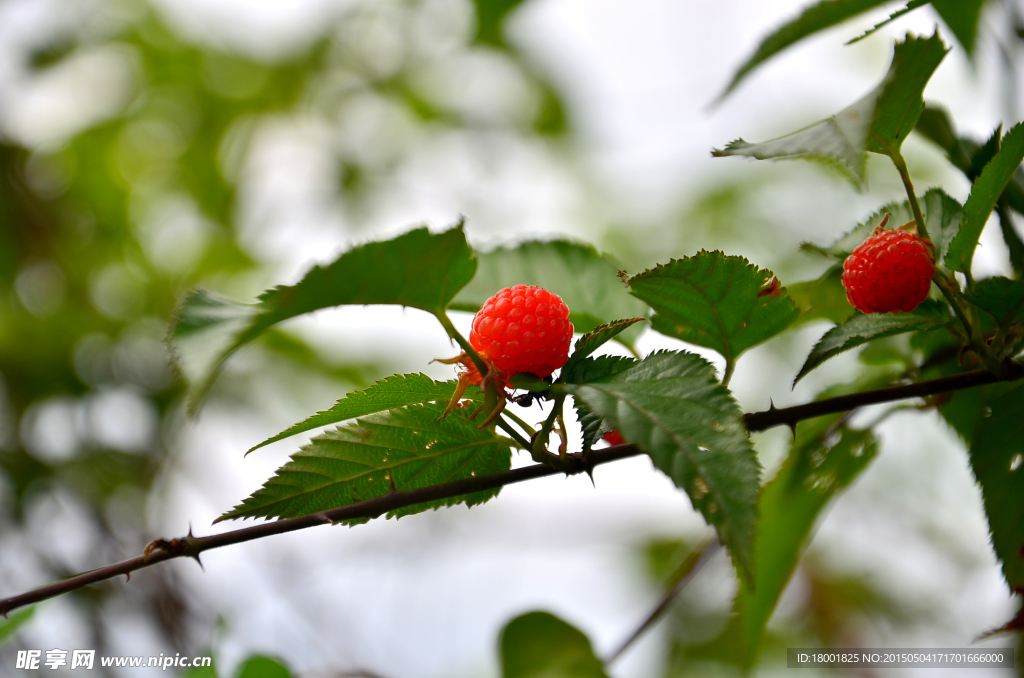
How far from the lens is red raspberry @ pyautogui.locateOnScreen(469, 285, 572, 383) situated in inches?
13.8

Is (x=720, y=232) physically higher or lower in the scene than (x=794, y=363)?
higher

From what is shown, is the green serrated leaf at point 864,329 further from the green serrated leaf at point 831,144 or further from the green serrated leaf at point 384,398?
the green serrated leaf at point 384,398

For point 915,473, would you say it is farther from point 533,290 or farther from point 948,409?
point 533,290

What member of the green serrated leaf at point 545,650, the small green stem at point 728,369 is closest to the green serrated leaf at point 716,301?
the small green stem at point 728,369

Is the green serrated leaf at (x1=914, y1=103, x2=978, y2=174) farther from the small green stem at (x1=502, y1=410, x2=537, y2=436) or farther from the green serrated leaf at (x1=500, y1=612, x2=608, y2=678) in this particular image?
the green serrated leaf at (x1=500, y1=612, x2=608, y2=678)

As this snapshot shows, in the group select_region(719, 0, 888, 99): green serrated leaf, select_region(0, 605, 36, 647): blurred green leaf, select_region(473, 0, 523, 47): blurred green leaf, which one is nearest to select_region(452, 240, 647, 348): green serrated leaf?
select_region(719, 0, 888, 99): green serrated leaf

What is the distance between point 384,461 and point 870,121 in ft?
0.92

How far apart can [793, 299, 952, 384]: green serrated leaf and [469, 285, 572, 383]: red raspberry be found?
0.37ft

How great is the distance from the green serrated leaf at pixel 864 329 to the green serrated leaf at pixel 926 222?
0.05m

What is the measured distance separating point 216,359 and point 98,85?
1492 mm

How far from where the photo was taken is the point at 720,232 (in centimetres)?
164

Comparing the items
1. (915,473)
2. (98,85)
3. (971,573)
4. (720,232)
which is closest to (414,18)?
(98,85)

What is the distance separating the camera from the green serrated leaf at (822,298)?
1.48ft

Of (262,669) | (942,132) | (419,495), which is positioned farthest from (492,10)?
(262,669)
